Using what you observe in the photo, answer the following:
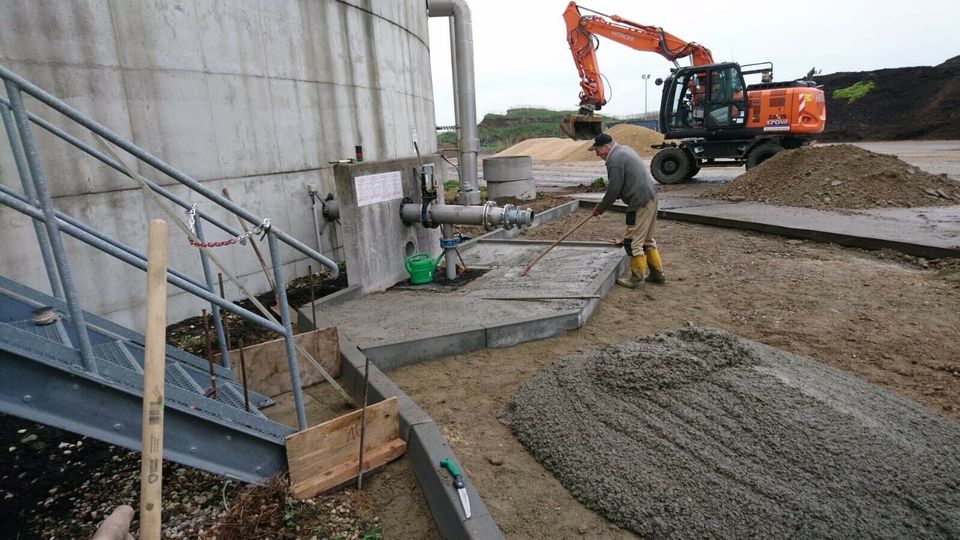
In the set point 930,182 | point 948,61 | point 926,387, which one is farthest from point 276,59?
point 948,61

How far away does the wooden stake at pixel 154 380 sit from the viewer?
70.2 inches

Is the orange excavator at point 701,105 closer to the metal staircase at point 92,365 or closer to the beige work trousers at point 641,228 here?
the beige work trousers at point 641,228

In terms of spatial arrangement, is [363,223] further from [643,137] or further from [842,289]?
[643,137]

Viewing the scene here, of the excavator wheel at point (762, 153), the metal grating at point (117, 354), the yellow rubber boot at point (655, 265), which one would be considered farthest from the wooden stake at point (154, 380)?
the excavator wheel at point (762, 153)

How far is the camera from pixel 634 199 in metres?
6.63

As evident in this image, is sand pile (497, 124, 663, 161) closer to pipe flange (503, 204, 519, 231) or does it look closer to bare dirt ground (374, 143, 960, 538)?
bare dirt ground (374, 143, 960, 538)

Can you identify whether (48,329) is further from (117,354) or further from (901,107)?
(901,107)

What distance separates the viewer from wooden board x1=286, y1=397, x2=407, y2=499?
10.1 feet

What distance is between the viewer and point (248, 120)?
241 inches

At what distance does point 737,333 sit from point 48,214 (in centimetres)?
523

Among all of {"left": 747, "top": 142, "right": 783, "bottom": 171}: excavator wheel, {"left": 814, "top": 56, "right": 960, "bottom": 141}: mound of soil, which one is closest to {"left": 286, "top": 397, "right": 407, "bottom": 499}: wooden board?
{"left": 747, "top": 142, "right": 783, "bottom": 171}: excavator wheel

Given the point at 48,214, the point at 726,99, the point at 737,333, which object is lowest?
the point at 737,333

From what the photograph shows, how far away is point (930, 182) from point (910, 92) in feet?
88.2

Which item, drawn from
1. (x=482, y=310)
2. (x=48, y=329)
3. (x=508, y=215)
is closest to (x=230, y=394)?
(x=48, y=329)
